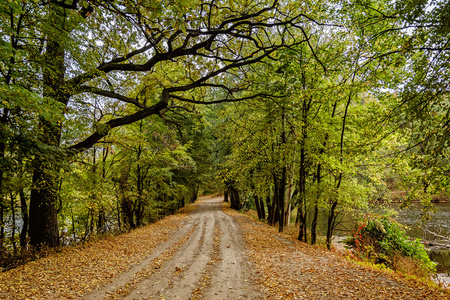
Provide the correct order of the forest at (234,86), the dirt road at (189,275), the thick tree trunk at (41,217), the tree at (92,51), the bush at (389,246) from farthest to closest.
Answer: the bush at (389,246) → the thick tree trunk at (41,217) → the tree at (92,51) → the dirt road at (189,275) → the forest at (234,86)

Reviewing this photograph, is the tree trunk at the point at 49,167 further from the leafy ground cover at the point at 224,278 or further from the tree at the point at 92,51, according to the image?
the leafy ground cover at the point at 224,278

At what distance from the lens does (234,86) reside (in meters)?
9.61

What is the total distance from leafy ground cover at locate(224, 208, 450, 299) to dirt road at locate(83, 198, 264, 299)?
550 mm

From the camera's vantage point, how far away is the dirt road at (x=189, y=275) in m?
4.84

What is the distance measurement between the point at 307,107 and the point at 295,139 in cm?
154

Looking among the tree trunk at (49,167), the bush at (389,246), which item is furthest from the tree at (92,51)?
the bush at (389,246)

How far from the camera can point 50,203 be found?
767 centimetres

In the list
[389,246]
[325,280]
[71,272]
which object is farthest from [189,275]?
[389,246]

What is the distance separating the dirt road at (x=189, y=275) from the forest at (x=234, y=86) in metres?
3.24

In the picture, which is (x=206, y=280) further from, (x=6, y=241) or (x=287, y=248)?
(x=6, y=241)

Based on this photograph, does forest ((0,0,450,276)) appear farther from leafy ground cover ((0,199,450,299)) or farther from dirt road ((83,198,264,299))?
dirt road ((83,198,264,299))

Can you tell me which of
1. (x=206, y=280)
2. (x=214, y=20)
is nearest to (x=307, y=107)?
(x=214, y=20)

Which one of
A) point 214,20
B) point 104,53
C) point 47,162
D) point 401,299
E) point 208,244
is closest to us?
point 401,299

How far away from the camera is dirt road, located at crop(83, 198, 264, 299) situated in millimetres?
4840
